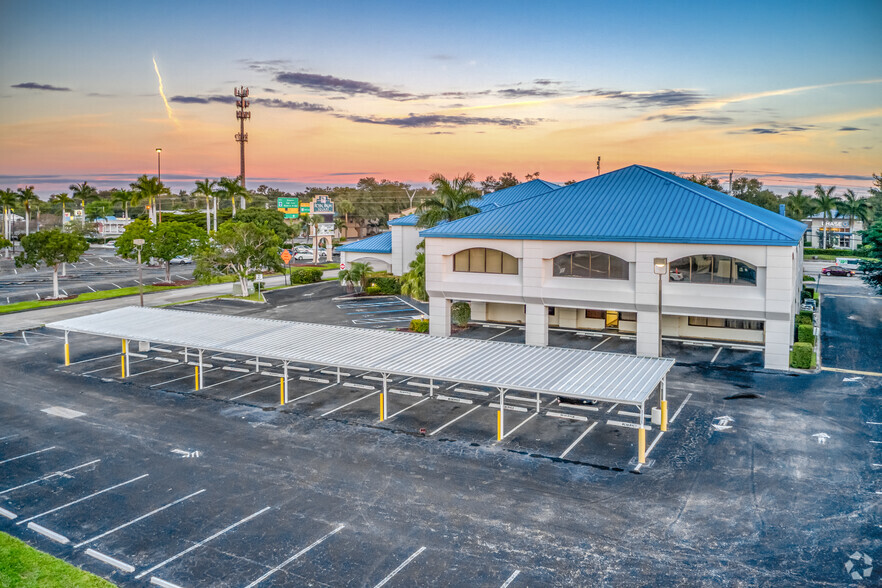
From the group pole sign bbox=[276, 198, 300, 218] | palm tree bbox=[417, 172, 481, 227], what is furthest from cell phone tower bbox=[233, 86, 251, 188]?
palm tree bbox=[417, 172, 481, 227]

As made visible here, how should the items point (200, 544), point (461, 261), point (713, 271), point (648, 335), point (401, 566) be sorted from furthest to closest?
1. point (461, 261)
2. point (648, 335)
3. point (713, 271)
4. point (200, 544)
5. point (401, 566)

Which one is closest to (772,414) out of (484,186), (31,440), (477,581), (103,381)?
(477,581)

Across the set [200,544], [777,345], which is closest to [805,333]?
[777,345]

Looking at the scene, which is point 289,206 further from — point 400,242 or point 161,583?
point 161,583

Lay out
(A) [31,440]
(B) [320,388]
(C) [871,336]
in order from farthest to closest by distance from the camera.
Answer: (C) [871,336]
(B) [320,388]
(A) [31,440]

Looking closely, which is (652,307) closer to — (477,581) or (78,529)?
(477,581)
